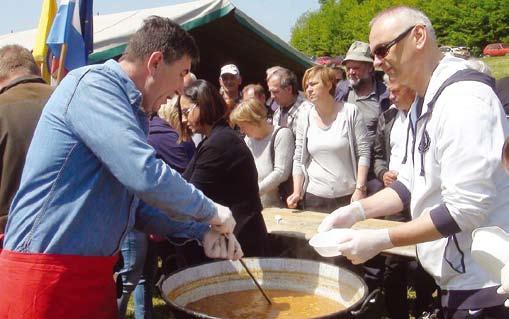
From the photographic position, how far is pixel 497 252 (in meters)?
1.48

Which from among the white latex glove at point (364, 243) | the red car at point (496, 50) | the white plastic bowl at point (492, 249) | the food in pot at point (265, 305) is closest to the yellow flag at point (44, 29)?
the food in pot at point (265, 305)

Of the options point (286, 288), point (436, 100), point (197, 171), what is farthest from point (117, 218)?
point (197, 171)

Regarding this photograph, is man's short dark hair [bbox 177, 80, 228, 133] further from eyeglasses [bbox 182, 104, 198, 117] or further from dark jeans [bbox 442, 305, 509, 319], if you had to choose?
dark jeans [bbox 442, 305, 509, 319]

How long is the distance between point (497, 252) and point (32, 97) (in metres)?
2.78

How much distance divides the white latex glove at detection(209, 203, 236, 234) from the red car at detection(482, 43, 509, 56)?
45.4 meters

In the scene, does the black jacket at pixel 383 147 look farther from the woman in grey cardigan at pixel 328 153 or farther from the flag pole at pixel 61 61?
the flag pole at pixel 61 61

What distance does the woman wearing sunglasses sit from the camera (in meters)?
3.54

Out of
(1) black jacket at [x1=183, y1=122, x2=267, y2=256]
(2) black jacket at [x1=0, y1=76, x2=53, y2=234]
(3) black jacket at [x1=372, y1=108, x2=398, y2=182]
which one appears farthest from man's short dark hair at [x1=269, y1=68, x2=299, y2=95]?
(2) black jacket at [x1=0, y1=76, x2=53, y2=234]

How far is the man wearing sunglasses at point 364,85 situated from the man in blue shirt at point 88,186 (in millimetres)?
3560

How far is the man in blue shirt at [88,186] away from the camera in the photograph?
1891 millimetres

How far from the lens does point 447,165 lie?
1.92 m

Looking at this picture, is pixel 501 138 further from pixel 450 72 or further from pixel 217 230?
pixel 217 230

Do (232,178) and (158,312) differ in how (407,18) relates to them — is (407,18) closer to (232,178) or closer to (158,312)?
(232,178)

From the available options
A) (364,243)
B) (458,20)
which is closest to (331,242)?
(364,243)
